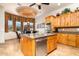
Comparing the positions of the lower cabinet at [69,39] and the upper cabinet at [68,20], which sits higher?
the upper cabinet at [68,20]

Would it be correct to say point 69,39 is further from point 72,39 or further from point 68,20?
point 68,20

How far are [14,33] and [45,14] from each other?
0.81m

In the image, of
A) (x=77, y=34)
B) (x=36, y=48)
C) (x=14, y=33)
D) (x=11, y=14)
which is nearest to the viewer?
(x=11, y=14)

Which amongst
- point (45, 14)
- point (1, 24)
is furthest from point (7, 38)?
point (45, 14)

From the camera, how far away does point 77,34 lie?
3494 millimetres

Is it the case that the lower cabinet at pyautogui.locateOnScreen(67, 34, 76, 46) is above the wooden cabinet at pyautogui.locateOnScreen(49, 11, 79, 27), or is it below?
below

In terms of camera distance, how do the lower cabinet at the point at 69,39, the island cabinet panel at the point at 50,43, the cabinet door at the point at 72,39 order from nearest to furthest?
1. the island cabinet panel at the point at 50,43
2. the lower cabinet at the point at 69,39
3. the cabinet door at the point at 72,39

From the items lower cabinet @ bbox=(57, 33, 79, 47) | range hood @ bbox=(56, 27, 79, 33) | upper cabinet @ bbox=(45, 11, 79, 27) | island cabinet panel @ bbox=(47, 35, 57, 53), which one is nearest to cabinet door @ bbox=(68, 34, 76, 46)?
lower cabinet @ bbox=(57, 33, 79, 47)

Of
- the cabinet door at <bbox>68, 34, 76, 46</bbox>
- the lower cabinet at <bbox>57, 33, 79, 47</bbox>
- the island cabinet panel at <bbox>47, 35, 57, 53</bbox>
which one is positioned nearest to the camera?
the island cabinet panel at <bbox>47, 35, 57, 53</bbox>

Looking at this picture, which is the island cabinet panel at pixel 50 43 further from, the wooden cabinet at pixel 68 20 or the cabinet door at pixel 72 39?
the cabinet door at pixel 72 39

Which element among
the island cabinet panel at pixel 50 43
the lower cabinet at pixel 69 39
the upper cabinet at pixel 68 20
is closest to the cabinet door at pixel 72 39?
the lower cabinet at pixel 69 39

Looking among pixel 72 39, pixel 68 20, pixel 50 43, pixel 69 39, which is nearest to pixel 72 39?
pixel 72 39

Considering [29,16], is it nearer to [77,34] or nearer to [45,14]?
[45,14]

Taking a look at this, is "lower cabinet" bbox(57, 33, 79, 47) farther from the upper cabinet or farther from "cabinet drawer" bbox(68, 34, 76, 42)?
the upper cabinet
